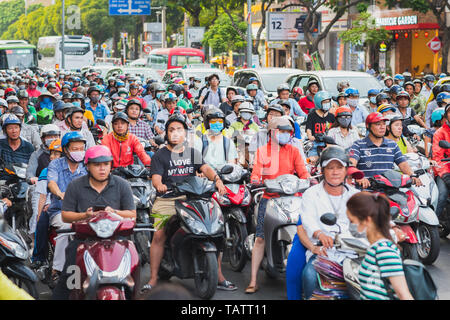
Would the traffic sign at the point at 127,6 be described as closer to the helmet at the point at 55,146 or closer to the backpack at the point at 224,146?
the backpack at the point at 224,146

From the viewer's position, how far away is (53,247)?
23.2ft

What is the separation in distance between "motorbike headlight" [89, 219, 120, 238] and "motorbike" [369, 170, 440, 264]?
2905 mm

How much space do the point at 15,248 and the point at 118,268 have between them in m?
1.05

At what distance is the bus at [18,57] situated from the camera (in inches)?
1725

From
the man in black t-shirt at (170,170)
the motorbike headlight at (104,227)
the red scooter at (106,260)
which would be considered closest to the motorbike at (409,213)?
the man in black t-shirt at (170,170)

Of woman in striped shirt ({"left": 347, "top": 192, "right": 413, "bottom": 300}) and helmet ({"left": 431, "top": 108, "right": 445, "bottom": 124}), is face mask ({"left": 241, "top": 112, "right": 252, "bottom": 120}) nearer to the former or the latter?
helmet ({"left": 431, "top": 108, "right": 445, "bottom": 124})

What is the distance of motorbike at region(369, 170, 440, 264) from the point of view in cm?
718

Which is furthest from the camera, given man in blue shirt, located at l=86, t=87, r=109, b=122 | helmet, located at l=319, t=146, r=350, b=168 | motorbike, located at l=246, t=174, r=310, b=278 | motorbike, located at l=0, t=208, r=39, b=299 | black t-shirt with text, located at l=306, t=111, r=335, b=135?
man in blue shirt, located at l=86, t=87, r=109, b=122

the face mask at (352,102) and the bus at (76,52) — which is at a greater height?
the bus at (76,52)

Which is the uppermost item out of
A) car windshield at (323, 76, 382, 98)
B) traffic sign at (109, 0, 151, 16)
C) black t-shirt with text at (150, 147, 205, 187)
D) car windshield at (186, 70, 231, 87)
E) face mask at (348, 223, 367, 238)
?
traffic sign at (109, 0, 151, 16)

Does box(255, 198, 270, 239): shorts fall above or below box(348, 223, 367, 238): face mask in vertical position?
below

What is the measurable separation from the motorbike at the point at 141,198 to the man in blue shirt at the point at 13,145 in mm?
1523

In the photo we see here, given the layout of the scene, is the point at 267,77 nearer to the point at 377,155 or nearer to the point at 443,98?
the point at 443,98

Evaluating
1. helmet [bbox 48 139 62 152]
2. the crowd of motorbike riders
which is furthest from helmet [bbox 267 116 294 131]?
helmet [bbox 48 139 62 152]
